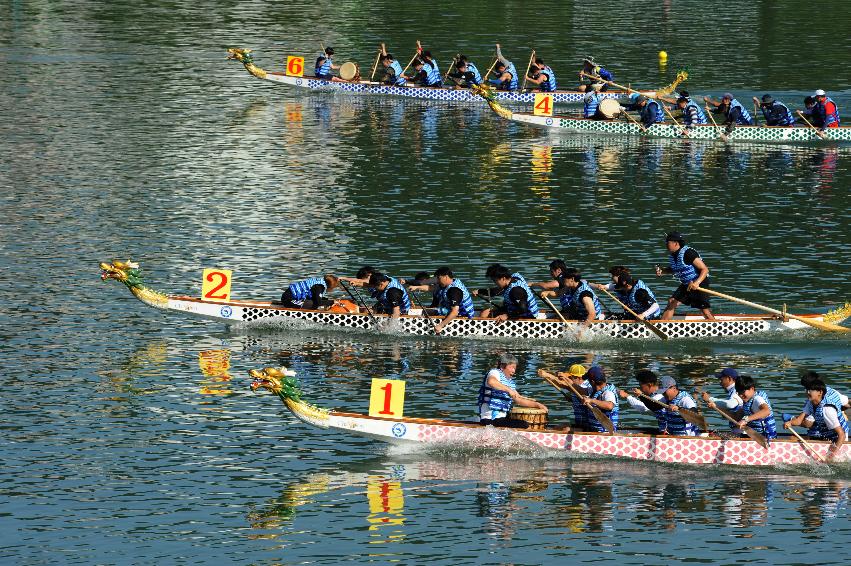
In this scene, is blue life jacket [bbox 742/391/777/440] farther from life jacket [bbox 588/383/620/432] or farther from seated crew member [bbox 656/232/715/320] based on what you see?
seated crew member [bbox 656/232/715/320]

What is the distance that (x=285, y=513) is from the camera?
29.3m

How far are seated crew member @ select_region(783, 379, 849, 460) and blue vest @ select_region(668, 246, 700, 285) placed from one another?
936 centimetres

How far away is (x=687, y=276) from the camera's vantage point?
40.7 m

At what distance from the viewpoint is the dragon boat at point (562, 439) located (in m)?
31.3

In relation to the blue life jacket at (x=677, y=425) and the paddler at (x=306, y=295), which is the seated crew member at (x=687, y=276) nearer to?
the blue life jacket at (x=677, y=425)

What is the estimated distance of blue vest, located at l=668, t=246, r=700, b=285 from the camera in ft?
133

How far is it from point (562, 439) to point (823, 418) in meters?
5.28

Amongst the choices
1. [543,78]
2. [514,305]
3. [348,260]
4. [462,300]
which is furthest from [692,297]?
[543,78]

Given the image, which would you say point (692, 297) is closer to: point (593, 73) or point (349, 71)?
point (593, 73)

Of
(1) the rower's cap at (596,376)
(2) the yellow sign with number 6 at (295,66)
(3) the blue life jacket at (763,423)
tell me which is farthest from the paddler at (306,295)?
(2) the yellow sign with number 6 at (295,66)

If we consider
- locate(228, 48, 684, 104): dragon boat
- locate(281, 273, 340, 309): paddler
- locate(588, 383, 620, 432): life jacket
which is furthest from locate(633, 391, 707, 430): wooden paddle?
locate(228, 48, 684, 104): dragon boat

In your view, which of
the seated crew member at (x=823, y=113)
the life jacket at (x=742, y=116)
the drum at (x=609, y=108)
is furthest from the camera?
the drum at (x=609, y=108)

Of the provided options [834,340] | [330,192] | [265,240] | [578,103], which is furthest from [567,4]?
[834,340]

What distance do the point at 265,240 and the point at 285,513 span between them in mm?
22080
